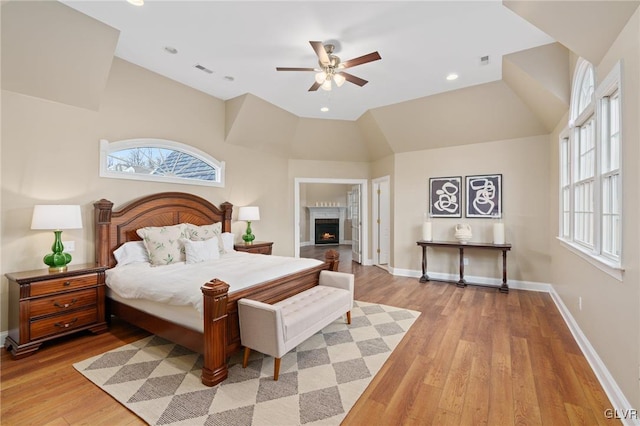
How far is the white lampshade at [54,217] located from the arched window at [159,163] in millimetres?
772

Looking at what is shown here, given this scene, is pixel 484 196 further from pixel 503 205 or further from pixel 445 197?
pixel 445 197

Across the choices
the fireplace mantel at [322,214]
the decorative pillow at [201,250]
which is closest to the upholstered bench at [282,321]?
the decorative pillow at [201,250]

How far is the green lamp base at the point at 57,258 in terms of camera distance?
2852 millimetres

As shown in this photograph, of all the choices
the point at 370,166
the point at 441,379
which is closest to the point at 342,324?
the point at 441,379

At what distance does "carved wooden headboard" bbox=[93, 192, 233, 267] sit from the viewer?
3.35 meters

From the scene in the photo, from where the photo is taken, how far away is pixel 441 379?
227 cm

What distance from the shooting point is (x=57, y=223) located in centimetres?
277

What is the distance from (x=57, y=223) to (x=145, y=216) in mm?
1046

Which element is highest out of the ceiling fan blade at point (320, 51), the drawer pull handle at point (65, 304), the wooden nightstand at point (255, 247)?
the ceiling fan blade at point (320, 51)

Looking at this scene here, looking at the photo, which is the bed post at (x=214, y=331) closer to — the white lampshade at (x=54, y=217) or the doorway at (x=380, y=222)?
the white lampshade at (x=54, y=217)

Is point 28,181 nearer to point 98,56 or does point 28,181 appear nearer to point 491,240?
point 98,56

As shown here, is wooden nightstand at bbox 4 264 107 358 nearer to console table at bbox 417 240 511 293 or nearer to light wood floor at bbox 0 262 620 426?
light wood floor at bbox 0 262 620 426

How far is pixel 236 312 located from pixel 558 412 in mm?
2435

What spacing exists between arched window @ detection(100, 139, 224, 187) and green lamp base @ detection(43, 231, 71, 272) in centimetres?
94
